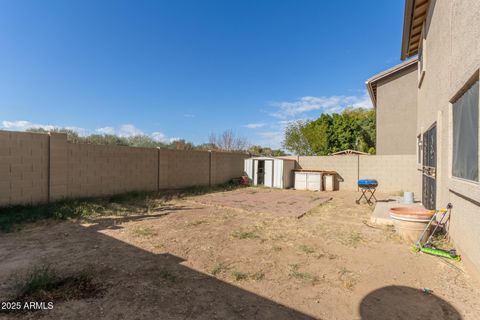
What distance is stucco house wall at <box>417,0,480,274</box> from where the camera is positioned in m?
2.73

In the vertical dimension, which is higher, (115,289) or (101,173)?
(101,173)

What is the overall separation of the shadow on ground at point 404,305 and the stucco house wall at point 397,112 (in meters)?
11.2

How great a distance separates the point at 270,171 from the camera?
13375mm

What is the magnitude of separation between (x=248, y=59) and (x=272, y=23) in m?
3.19

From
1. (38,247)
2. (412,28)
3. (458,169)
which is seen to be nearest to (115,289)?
(38,247)

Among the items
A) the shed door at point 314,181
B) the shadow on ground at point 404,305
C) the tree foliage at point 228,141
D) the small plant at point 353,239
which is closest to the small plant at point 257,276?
the shadow on ground at point 404,305

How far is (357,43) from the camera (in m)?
11.6

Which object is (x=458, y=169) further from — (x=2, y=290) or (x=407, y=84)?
(x=407, y=84)

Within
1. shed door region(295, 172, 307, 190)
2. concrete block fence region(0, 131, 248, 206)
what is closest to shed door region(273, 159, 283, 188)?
shed door region(295, 172, 307, 190)

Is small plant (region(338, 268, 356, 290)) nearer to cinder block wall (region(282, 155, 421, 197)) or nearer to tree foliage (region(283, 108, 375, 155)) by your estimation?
cinder block wall (region(282, 155, 421, 197))

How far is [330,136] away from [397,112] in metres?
10.9

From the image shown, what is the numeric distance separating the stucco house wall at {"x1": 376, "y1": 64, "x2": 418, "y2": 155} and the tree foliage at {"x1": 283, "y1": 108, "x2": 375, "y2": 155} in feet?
31.7

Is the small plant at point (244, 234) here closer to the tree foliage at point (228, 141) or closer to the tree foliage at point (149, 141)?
the tree foliage at point (149, 141)

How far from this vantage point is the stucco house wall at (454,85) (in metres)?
2.73
